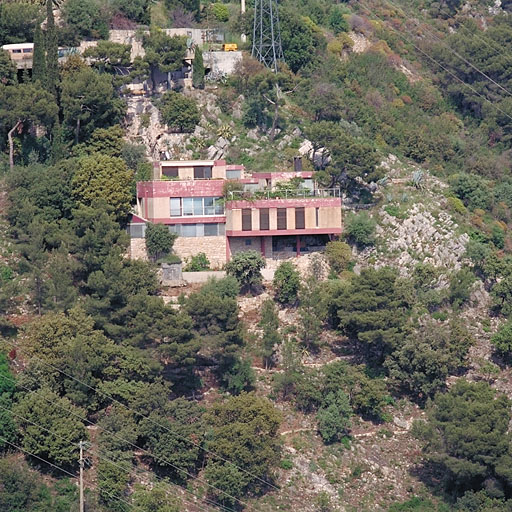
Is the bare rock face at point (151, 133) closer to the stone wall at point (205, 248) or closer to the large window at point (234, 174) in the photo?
the large window at point (234, 174)

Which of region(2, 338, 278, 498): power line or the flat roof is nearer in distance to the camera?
region(2, 338, 278, 498): power line

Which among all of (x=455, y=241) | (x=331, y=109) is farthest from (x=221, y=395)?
(x=331, y=109)

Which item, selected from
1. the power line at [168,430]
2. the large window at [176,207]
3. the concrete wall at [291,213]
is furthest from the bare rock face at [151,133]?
the power line at [168,430]

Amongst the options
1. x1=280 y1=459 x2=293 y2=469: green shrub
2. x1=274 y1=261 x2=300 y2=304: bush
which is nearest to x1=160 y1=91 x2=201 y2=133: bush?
x1=274 y1=261 x2=300 y2=304: bush

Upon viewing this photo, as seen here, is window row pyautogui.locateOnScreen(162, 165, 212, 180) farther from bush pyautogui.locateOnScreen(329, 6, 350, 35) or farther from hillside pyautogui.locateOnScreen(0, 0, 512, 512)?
bush pyautogui.locateOnScreen(329, 6, 350, 35)

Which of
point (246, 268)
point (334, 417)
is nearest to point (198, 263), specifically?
point (246, 268)

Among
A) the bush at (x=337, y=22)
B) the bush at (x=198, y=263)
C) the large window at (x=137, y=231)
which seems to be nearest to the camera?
the bush at (x=198, y=263)

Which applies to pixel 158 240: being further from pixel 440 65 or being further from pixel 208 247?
pixel 440 65
